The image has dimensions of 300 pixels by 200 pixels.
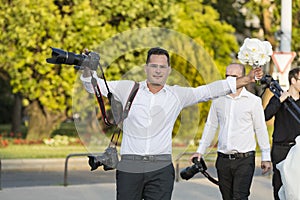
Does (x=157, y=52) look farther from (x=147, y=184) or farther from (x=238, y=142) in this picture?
(x=238, y=142)

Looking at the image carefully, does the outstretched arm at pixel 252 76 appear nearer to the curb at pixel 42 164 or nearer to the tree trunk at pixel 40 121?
the curb at pixel 42 164

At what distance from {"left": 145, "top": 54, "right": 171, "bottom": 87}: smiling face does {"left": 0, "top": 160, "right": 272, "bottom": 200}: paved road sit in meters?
6.45

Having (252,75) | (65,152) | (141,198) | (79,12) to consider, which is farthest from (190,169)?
(79,12)

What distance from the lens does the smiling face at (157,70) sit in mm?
6922

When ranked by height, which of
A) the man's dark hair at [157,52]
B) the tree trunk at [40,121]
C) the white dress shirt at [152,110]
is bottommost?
the tree trunk at [40,121]

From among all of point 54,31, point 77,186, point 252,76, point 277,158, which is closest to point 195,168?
point 277,158

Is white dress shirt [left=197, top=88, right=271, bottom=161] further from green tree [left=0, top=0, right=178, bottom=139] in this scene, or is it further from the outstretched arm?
green tree [left=0, top=0, right=178, bottom=139]

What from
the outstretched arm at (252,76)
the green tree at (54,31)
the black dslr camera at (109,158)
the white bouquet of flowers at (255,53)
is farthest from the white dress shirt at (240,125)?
the green tree at (54,31)

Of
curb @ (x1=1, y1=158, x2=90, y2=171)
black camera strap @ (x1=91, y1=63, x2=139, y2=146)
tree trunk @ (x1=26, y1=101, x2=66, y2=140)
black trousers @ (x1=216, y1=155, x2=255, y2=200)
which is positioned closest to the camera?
black camera strap @ (x1=91, y1=63, x2=139, y2=146)

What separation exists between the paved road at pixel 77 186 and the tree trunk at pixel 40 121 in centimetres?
669

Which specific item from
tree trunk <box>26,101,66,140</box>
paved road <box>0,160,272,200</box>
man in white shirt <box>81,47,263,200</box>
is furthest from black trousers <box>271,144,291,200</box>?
tree trunk <box>26,101,66,140</box>

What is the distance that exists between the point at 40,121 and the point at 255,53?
19.5 m

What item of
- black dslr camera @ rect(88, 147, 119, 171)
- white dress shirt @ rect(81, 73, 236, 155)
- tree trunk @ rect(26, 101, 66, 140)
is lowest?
tree trunk @ rect(26, 101, 66, 140)

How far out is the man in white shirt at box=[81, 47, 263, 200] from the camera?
6922 millimetres
